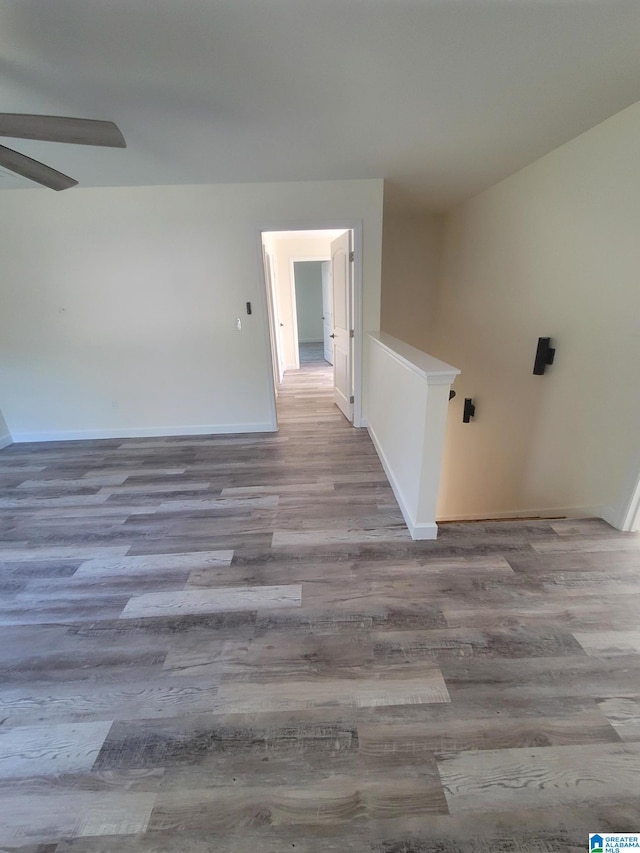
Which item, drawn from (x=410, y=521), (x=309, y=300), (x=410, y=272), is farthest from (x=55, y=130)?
(x=309, y=300)

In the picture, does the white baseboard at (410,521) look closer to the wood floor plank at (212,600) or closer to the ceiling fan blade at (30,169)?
the wood floor plank at (212,600)

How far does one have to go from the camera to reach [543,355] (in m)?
2.49

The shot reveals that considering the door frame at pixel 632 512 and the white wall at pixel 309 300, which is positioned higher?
the white wall at pixel 309 300

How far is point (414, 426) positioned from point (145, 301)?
2.89m

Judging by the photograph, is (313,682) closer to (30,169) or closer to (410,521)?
(410,521)

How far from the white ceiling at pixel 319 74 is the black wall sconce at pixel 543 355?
1.27 m

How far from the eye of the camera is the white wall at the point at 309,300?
920cm

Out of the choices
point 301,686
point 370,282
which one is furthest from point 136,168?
point 301,686

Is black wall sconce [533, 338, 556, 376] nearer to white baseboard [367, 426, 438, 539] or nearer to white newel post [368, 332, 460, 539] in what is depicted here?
white newel post [368, 332, 460, 539]

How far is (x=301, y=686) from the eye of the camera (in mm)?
1309

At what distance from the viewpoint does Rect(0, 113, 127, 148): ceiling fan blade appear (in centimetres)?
124

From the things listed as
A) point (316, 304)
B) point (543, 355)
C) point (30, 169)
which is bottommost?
point (543, 355)

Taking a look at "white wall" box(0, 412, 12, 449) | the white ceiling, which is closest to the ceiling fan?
the white ceiling

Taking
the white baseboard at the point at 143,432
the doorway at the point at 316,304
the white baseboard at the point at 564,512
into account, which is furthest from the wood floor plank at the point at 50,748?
the doorway at the point at 316,304
